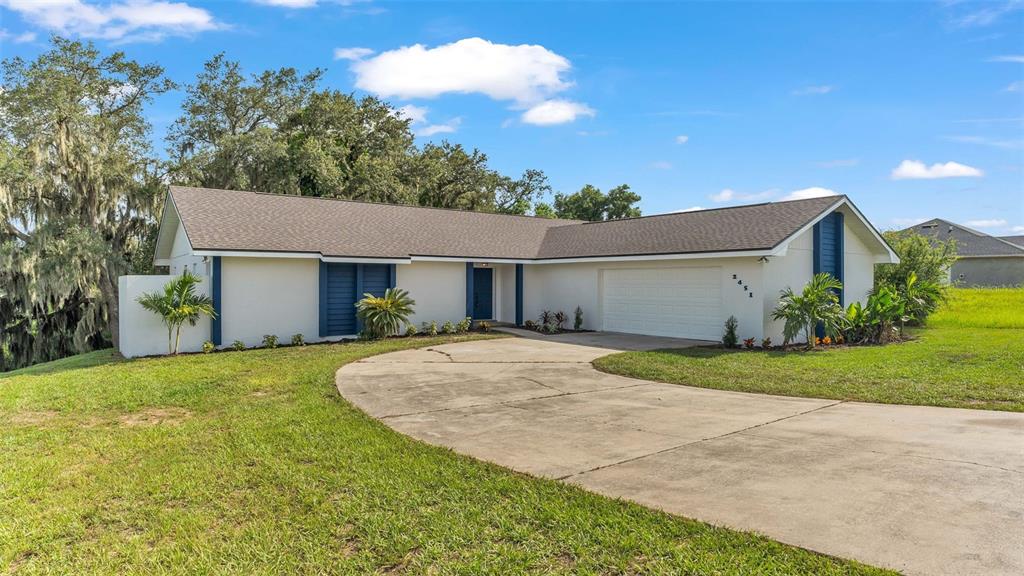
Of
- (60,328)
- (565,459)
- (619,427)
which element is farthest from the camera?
(60,328)

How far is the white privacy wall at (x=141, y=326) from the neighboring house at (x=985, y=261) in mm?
36947

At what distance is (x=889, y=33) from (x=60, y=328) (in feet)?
88.5

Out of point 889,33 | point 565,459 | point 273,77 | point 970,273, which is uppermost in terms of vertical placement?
point 273,77

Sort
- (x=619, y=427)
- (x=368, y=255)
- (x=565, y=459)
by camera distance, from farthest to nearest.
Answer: (x=368, y=255), (x=619, y=427), (x=565, y=459)

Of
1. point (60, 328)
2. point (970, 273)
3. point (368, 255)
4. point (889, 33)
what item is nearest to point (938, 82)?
point (889, 33)

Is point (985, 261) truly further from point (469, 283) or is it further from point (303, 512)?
point (303, 512)

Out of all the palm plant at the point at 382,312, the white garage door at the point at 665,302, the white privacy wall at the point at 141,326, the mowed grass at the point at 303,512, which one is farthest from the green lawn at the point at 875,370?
the white privacy wall at the point at 141,326

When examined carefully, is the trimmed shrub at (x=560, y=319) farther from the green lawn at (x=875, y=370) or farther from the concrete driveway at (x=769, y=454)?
the concrete driveway at (x=769, y=454)

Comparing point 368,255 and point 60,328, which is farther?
point 60,328

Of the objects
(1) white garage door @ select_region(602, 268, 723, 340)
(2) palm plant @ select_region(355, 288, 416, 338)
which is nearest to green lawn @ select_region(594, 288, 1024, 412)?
→ (1) white garage door @ select_region(602, 268, 723, 340)

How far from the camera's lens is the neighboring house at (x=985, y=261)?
3425cm

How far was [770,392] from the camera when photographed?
27.9 ft

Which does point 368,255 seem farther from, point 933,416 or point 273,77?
point 273,77

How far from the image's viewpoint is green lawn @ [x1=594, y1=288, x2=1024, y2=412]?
316 inches
